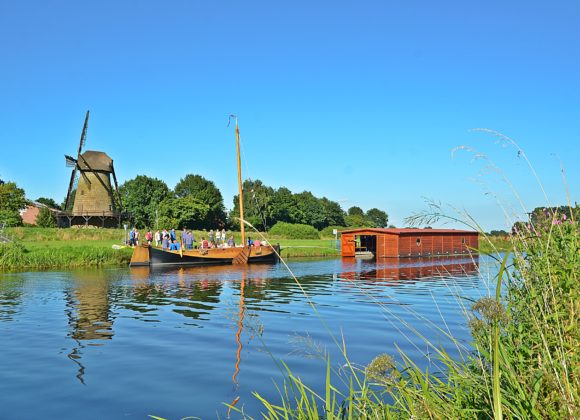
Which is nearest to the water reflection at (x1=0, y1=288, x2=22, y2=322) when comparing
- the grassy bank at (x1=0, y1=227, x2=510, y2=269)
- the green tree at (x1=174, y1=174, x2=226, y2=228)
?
the grassy bank at (x1=0, y1=227, x2=510, y2=269)

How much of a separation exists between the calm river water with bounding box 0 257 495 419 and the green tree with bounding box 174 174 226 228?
2467 inches

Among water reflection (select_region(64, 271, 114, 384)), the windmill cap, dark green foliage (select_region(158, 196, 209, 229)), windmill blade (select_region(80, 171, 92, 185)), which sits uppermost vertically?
the windmill cap

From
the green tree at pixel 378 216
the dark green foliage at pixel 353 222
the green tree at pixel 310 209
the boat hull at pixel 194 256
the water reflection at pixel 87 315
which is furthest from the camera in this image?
the green tree at pixel 378 216

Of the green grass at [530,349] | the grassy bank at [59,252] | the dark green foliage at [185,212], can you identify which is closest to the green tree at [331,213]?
the dark green foliage at [185,212]

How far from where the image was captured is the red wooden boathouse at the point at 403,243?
47812 mm

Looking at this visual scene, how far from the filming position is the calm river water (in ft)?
22.2

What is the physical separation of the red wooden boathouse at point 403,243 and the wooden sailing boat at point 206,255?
11.3m

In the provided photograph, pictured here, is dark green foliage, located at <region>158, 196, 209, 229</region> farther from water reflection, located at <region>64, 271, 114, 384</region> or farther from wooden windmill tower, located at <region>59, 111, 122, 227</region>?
water reflection, located at <region>64, 271, 114, 384</region>

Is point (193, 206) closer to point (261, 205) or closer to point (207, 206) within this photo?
point (207, 206)

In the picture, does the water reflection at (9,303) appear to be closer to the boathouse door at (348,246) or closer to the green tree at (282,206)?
the boathouse door at (348,246)

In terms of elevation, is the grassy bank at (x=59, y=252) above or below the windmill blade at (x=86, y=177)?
below

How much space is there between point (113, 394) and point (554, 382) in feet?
19.6

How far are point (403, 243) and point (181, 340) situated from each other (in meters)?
39.2

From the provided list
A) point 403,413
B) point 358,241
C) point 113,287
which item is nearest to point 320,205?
point 358,241
